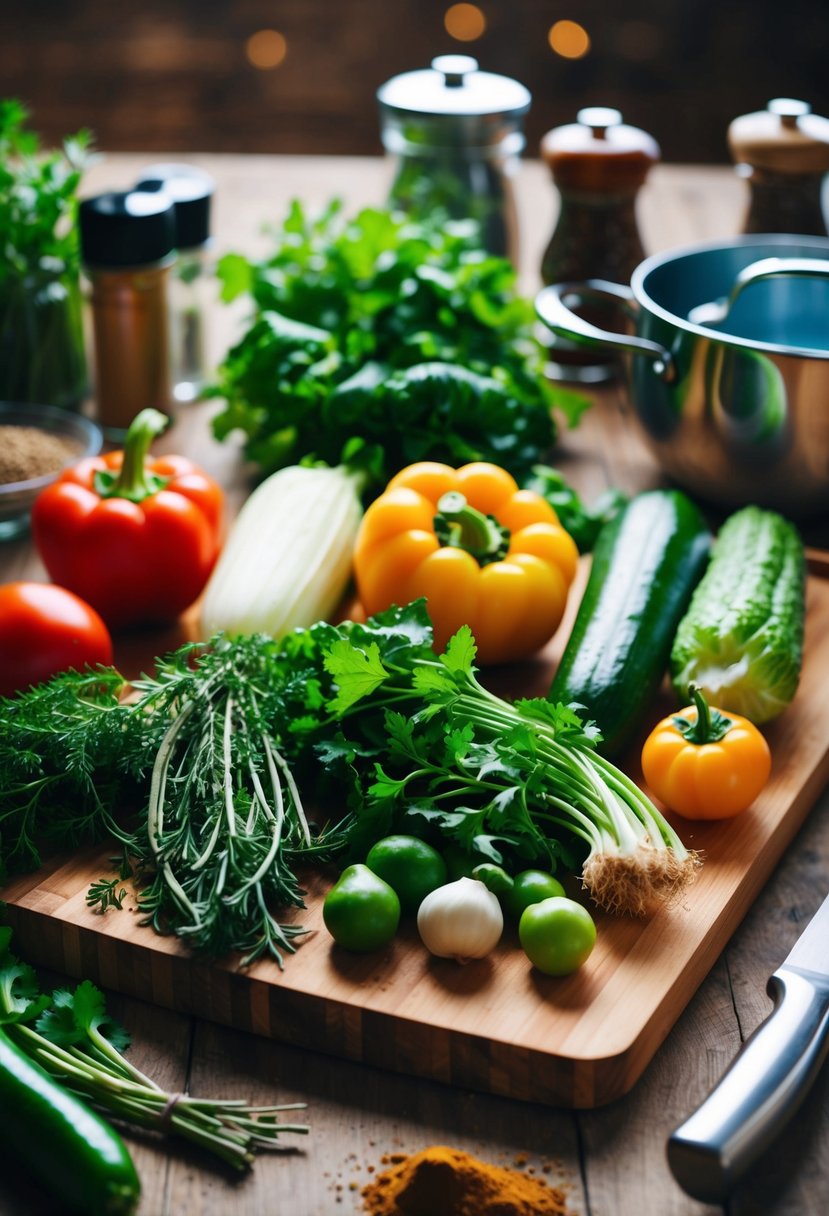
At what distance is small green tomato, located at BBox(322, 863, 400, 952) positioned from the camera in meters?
1.18

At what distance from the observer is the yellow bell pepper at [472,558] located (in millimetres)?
1579

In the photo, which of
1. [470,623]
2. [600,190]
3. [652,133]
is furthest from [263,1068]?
[652,133]

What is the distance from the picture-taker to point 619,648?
1512 millimetres

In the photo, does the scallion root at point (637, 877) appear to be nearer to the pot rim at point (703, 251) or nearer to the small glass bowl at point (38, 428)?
the pot rim at point (703, 251)

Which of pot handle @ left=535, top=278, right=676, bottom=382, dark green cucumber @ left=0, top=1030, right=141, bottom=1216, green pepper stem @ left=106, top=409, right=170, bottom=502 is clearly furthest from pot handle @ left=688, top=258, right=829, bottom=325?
dark green cucumber @ left=0, top=1030, right=141, bottom=1216

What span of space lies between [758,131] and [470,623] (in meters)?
1.13

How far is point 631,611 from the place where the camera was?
62.0 inches

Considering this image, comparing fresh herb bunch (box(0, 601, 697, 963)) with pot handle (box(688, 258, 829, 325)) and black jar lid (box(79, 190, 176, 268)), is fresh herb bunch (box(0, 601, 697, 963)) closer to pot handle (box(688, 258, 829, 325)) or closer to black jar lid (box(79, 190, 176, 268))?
pot handle (box(688, 258, 829, 325))

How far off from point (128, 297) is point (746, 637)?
3.77ft

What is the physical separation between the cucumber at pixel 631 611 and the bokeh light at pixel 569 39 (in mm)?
3710

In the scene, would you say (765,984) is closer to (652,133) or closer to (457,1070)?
(457,1070)

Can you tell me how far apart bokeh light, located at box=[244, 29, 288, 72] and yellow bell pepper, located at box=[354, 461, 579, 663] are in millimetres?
3972

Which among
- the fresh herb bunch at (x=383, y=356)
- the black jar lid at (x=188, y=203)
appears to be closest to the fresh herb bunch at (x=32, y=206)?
the black jar lid at (x=188, y=203)

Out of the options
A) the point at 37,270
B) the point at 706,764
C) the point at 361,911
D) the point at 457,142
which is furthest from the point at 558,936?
the point at 457,142
